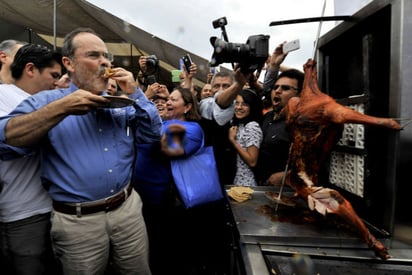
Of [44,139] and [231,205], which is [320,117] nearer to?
[231,205]

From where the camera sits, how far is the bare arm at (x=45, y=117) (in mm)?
1242

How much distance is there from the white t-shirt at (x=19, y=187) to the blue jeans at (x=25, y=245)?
5 cm

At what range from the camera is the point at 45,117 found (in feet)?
4.09

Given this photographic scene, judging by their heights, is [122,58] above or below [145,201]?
above

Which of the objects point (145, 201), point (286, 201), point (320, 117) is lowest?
point (145, 201)

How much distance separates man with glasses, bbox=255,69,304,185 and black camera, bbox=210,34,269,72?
0.70m

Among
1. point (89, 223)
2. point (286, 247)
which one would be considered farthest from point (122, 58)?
point (286, 247)

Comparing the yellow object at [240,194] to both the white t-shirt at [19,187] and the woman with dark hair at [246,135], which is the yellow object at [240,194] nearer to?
the woman with dark hair at [246,135]

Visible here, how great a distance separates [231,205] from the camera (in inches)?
66.7

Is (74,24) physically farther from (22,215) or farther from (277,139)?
(277,139)

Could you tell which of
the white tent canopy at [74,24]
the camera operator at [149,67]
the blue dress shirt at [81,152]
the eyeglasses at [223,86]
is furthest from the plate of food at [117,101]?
the white tent canopy at [74,24]

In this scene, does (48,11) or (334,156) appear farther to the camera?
(48,11)

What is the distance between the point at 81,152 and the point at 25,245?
65 cm

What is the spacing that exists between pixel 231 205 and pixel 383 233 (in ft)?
2.65
